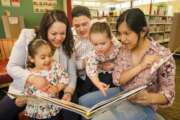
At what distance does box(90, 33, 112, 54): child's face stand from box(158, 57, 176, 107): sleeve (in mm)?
414

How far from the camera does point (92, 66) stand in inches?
57.9

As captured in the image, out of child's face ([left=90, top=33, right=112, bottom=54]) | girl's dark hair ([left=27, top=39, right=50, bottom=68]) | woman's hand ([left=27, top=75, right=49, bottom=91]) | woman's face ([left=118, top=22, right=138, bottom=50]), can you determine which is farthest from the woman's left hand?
girl's dark hair ([left=27, top=39, right=50, bottom=68])

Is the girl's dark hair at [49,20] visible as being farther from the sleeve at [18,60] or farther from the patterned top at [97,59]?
the patterned top at [97,59]

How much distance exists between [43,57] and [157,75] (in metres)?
0.68

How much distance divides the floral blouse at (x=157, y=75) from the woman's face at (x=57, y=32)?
16.2 inches

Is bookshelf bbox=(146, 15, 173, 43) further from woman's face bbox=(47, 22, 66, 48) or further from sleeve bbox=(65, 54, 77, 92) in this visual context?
woman's face bbox=(47, 22, 66, 48)

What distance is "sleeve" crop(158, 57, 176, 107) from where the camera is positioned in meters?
1.15

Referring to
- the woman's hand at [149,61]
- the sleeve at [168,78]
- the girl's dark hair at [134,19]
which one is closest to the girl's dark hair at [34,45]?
the girl's dark hair at [134,19]

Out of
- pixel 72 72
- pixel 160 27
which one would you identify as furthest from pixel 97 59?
pixel 160 27

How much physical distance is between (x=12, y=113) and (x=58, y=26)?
2.19 feet

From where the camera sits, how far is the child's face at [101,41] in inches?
55.4

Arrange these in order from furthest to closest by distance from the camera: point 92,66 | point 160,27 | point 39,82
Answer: point 160,27 < point 92,66 < point 39,82

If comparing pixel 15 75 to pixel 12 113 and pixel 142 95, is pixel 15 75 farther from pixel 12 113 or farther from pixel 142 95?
pixel 142 95

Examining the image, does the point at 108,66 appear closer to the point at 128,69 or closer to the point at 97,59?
the point at 97,59
